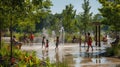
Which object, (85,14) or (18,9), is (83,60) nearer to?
(18,9)

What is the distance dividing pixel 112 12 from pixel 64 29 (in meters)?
38.9

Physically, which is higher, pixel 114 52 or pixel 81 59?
pixel 114 52

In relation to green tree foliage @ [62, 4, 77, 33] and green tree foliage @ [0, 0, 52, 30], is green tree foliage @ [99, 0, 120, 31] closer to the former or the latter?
green tree foliage @ [0, 0, 52, 30]

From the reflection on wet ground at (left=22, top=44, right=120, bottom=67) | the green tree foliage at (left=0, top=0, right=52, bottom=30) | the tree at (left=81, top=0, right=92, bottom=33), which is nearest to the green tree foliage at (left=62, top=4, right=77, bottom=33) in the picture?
the tree at (left=81, top=0, right=92, bottom=33)

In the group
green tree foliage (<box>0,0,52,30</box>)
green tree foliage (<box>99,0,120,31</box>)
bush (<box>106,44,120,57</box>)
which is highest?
green tree foliage (<box>99,0,120,31</box>)

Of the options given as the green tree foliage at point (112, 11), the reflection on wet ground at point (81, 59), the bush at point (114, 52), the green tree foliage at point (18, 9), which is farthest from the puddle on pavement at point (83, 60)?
the green tree foliage at point (112, 11)

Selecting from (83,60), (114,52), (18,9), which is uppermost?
(18,9)

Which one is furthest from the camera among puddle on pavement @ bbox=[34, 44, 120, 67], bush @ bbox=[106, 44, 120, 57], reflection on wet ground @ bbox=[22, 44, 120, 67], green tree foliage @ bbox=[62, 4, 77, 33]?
green tree foliage @ bbox=[62, 4, 77, 33]

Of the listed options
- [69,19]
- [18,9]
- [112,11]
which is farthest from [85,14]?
[18,9]

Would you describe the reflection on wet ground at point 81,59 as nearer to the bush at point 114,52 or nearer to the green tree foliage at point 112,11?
the bush at point 114,52

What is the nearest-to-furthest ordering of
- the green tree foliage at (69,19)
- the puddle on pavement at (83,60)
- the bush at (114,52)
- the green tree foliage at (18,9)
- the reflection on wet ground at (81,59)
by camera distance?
the green tree foliage at (18,9), the puddle on pavement at (83,60), the reflection on wet ground at (81,59), the bush at (114,52), the green tree foliage at (69,19)

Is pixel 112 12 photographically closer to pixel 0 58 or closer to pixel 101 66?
pixel 101 66

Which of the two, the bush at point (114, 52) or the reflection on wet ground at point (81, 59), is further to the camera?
the bush at point (114, 52)

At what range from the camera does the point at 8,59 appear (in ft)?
52.3
